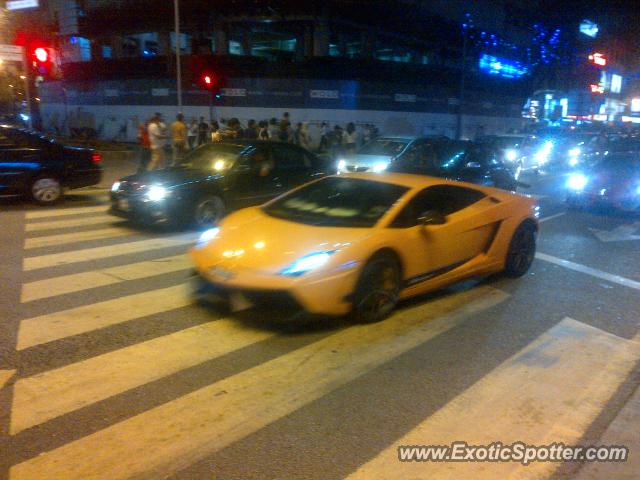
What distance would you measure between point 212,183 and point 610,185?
30.7 feet

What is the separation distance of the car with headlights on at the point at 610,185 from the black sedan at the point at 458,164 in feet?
5.11

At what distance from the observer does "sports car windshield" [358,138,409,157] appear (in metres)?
15.0

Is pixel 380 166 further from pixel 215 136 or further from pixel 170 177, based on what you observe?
pixel 170 177

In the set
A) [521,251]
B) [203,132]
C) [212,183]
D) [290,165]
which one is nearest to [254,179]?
[212,183]

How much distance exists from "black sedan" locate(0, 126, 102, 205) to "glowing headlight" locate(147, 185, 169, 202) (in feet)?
12.2

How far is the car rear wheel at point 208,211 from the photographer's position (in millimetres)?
9891

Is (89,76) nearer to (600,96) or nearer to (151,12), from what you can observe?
(151,12)

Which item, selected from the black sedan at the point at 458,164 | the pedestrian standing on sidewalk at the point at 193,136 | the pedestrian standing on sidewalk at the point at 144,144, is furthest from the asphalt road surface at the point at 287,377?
the pedestrian standing on sidewalk at the point at 193,136

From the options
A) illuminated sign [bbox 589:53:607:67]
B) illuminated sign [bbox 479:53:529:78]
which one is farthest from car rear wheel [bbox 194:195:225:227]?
illuminated sign [bbox 589:53:607:67]

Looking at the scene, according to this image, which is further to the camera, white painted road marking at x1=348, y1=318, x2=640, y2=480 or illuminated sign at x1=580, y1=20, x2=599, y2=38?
illuminated sign at x1=580, y1=20, x2=599, y2=38

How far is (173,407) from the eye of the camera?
13.0ft

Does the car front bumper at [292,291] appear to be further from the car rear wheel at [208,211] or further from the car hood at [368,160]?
the car hood at [368,160]

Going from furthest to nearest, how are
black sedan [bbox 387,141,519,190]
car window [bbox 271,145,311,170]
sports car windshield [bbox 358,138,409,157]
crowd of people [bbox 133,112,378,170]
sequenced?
crowd of people [bbox 133,112,378,170]
sports car windshield [bbox 358,138,409,157]
black sedan [bbox 387,141,519,190]
car window [bbox 271,145,311,170]

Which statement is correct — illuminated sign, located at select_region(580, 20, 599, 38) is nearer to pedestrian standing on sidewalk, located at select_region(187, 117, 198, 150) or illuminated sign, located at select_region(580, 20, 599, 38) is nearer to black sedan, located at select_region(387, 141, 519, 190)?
pedestrian standing on sidewalk, located at select_region(187, 117, 198, 150)
